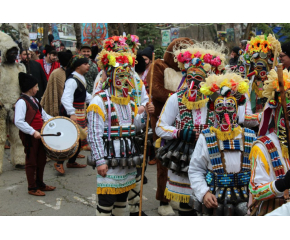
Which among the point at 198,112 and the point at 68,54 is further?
the point at 68,54

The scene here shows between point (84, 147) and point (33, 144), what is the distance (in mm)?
1714

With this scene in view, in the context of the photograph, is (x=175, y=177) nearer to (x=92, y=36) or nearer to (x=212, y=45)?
(x=212, y=45)

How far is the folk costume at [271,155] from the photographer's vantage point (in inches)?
102

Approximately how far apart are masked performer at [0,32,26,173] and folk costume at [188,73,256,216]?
514 cm

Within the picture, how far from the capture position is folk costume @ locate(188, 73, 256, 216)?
3.16 meters

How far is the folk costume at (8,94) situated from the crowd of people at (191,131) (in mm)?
1396

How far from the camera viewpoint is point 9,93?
7301mm

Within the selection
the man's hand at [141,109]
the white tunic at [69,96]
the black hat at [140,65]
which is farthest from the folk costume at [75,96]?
the man's hand at [141,109]

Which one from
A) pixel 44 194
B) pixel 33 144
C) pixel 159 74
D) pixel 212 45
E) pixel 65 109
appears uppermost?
pixel 212 45

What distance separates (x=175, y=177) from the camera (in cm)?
411

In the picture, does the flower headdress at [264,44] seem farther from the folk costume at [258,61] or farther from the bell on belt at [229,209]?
the bell on belt at [229,209]

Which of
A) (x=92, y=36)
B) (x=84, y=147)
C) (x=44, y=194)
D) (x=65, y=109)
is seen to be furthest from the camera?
(x=92, y=36)

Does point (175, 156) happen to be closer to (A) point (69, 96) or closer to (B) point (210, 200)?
(B) point (210, 200)

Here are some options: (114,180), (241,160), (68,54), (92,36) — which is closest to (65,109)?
(68,54)
